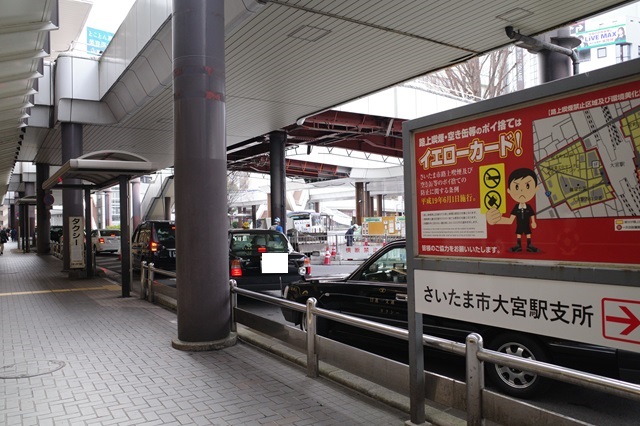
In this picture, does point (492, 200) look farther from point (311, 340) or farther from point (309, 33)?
point (309, 33)

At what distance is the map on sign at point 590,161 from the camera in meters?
2.57

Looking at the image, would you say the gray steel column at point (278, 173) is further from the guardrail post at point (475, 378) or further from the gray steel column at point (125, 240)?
the guardrail post at point (475, 378)

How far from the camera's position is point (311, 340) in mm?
5418

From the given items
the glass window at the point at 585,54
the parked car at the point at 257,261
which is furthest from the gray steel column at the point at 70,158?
the glass window at the point at 585,54

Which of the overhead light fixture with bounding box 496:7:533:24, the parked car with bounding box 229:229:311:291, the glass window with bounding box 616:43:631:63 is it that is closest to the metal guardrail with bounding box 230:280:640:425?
the parked car with bounding box 229:229:311:291

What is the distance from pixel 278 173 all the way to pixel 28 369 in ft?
59.3

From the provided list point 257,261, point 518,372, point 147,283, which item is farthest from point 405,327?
point 147,283

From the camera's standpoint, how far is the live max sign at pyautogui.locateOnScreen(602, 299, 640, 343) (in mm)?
2551

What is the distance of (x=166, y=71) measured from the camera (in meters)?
12.4

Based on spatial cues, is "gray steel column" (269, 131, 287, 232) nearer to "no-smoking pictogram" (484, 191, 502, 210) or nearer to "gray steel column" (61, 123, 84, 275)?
"gray steel column" (61, 123, 84, 275)

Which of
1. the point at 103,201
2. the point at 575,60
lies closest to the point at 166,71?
the point at 575,60

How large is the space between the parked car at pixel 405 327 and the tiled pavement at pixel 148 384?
1058mm

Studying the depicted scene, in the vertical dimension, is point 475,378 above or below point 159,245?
below

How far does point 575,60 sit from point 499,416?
10973 millimetres
